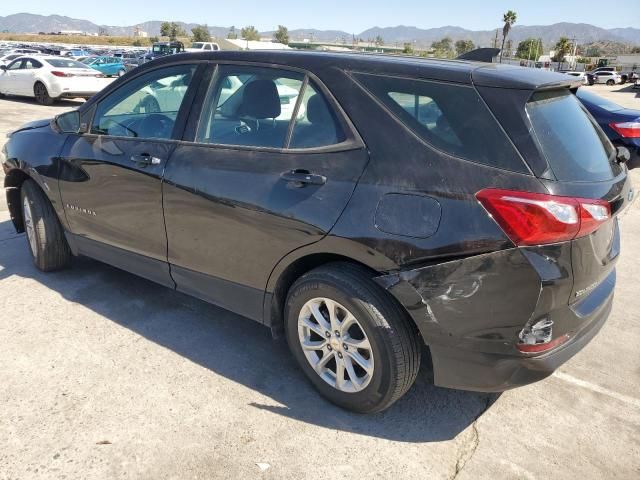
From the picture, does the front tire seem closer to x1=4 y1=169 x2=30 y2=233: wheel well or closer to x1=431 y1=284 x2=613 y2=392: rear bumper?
x1=431 y1=284 x2=613 y2=392: rear bumper

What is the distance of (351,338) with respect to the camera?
2.70m

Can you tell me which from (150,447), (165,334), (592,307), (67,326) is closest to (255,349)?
(165,334)

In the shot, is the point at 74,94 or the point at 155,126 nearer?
the point at 155,126

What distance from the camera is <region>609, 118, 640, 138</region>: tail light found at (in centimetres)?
834

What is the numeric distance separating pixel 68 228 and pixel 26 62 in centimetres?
1706

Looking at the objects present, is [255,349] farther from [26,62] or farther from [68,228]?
[26,62]

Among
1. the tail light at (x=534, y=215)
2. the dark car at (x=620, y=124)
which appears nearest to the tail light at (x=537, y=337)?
the tail light at (x=534, y=215)

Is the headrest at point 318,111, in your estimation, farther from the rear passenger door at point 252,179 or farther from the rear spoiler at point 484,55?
the rear spoiler at point 484,55

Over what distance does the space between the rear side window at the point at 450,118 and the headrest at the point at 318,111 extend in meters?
0.25

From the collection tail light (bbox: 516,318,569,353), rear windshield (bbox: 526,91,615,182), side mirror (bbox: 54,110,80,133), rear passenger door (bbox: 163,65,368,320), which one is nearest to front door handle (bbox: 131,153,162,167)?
rear passenger door (bbox: 163,65,368,320)

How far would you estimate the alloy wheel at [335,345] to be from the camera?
267 cm

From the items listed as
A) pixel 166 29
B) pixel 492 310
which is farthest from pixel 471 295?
pixel 166 29

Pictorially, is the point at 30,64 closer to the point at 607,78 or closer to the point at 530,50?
the point at 607,78

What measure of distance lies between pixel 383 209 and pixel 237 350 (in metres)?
1.53
